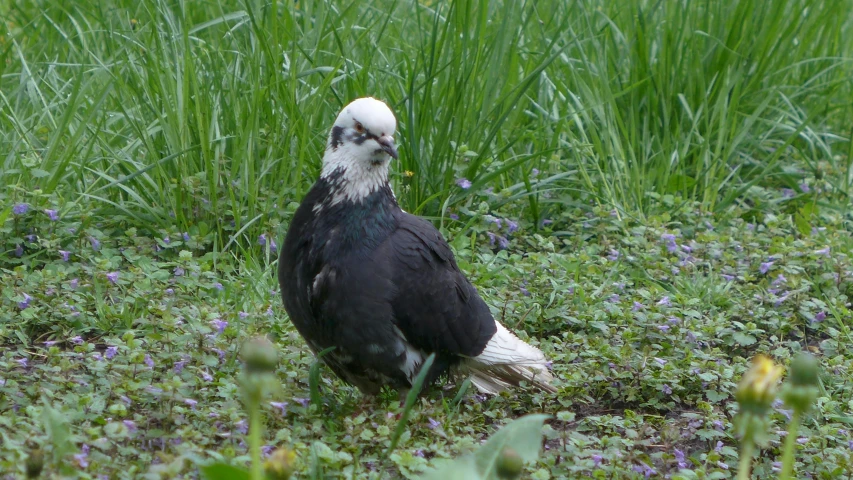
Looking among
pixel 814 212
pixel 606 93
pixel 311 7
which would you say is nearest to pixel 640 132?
pixel 606 93

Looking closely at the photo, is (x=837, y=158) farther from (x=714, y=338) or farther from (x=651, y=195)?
(x=714, y=338)

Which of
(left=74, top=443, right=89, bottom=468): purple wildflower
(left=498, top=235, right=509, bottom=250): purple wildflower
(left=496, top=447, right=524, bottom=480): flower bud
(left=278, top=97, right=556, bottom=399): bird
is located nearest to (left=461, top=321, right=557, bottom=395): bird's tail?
(left=278, top=97, right=556, bottom=399): bird

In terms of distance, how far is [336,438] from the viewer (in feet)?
10.1

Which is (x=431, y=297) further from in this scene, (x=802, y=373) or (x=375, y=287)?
(x=802, y=373)

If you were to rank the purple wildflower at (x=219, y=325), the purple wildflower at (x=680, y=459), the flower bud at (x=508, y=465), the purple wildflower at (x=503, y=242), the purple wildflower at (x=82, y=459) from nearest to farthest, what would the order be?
1. the flower bud at (x=508, y=465)
2. the purple wildflower at (x=82, y=459)
3. the purple wildflower at (x=680, y=459)
4. the purple wildflower at (x=219, y=325)
5. the purple wildflower at (x=503, y=242)

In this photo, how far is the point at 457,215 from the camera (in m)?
5.25

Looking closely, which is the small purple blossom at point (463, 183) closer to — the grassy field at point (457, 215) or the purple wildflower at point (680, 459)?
the grassy field at point (457, 215)

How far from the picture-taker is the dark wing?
3547 mm

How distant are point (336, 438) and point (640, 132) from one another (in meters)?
3.60

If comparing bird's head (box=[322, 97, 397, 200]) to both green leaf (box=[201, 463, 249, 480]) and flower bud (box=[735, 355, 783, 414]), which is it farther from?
flower bud (box=[735, 355, 783, 414])

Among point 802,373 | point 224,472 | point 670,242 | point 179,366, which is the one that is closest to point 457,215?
point 670,242

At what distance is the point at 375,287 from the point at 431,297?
0.26 m

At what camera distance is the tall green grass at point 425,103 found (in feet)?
16.0

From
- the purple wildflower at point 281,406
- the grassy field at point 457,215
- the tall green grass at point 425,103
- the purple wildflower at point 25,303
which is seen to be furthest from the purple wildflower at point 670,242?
the purple wildflower at point 25,303
